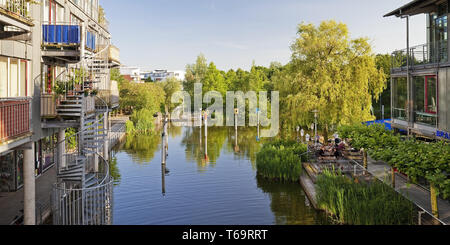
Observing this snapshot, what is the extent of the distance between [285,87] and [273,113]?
10203 millimetres

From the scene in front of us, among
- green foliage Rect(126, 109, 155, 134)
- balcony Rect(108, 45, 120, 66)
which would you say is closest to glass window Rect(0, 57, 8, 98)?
balcony Rect(108, 45, 120, 66)

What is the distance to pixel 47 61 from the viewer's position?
14445 millimetres

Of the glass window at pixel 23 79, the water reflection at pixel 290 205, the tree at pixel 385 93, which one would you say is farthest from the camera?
the tree at pixel 385 93

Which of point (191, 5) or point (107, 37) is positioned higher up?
point (191, 5)

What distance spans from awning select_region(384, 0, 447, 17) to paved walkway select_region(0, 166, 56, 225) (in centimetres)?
1725

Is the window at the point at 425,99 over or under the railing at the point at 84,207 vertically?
over

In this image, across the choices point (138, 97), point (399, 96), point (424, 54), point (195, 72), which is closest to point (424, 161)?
point (424, 54)

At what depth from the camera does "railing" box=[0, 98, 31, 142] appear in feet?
31.1

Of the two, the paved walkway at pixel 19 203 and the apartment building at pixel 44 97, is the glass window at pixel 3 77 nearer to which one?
the apartment building at pixel 44 97

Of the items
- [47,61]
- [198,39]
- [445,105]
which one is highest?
[198,39]

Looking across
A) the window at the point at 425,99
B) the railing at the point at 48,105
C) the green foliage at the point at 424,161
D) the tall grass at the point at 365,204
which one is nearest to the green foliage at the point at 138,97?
the window at the point at 425,99

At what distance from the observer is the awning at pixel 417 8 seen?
1767 cm
